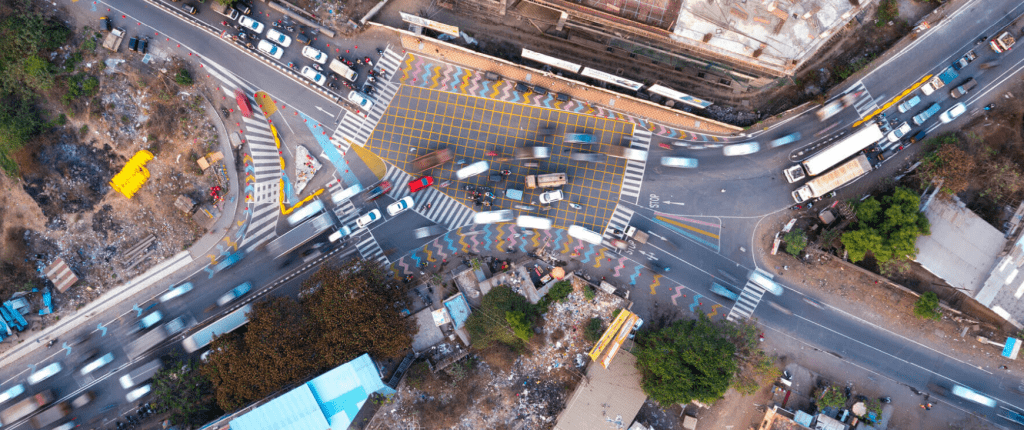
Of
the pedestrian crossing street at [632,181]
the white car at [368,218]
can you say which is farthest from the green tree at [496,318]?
the pedestrian crossing street at [632,181]

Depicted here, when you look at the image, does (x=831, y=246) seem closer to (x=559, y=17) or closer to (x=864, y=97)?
(x=864, y=97)

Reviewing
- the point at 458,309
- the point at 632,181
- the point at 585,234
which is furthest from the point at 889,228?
the point at 458,309

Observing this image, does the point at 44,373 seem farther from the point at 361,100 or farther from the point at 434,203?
the point at 434,203

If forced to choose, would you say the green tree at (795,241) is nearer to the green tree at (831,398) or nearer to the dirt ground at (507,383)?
the green tree at (831,398)

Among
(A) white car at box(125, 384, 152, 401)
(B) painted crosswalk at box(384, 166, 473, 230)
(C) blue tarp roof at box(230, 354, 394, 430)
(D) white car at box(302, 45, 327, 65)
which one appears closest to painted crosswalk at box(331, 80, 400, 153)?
(B) painted crosswalk at box(384, 166, 473, 230)

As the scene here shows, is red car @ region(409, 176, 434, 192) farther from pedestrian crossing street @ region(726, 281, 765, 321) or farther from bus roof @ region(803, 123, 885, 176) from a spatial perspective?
bus roof @ region(803, 123, 885, 176)

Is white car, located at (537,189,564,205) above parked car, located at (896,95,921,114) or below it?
below

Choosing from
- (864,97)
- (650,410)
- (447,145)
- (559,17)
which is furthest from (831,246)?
(447,145)
